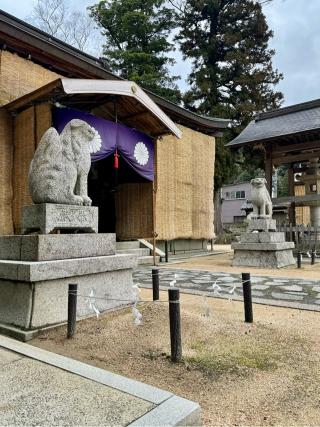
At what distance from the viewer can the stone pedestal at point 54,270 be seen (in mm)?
3760

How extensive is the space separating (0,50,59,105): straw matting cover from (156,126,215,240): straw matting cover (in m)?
4.53

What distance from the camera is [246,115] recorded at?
2083 centimetres

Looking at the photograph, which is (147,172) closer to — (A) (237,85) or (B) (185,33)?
(A) (237,85)

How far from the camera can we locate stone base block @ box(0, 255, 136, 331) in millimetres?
3734

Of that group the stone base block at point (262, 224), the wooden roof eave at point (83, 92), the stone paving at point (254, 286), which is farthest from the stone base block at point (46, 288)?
the stone base block at point (262, 224)

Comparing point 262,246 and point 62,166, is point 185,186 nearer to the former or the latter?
point 262,246

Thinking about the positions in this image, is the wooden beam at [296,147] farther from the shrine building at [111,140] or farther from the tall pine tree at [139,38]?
the tall pine tree at [139,38]

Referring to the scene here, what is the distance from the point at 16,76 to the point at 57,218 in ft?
21.2

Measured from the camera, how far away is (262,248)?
9.98 meters

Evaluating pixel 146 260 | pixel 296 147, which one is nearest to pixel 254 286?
pixel 146 260

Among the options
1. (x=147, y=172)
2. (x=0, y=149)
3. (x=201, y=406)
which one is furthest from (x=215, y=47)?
(x=201, y=406)

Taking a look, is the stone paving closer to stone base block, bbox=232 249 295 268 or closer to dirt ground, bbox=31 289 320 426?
dirt ground, bbox=31 289 320 426

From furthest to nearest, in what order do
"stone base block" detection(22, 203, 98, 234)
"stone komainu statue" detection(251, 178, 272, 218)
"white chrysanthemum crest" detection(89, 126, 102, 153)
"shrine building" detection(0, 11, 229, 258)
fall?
"stone komainu statue" detection(251, 178, 272, 218), "white chrysanthemum crest" detection(89, 126, 102, 153), "shrine building" detection(0, 11, 229, 258), "stone base block" detection(22, 203, 98, 234)

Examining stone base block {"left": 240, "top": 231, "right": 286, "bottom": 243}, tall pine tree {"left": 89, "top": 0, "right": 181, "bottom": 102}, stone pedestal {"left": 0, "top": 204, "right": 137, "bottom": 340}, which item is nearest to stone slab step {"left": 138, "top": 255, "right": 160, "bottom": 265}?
stone base block {"left": 240, "top": 231, "right": 286, "bottom": 243}
